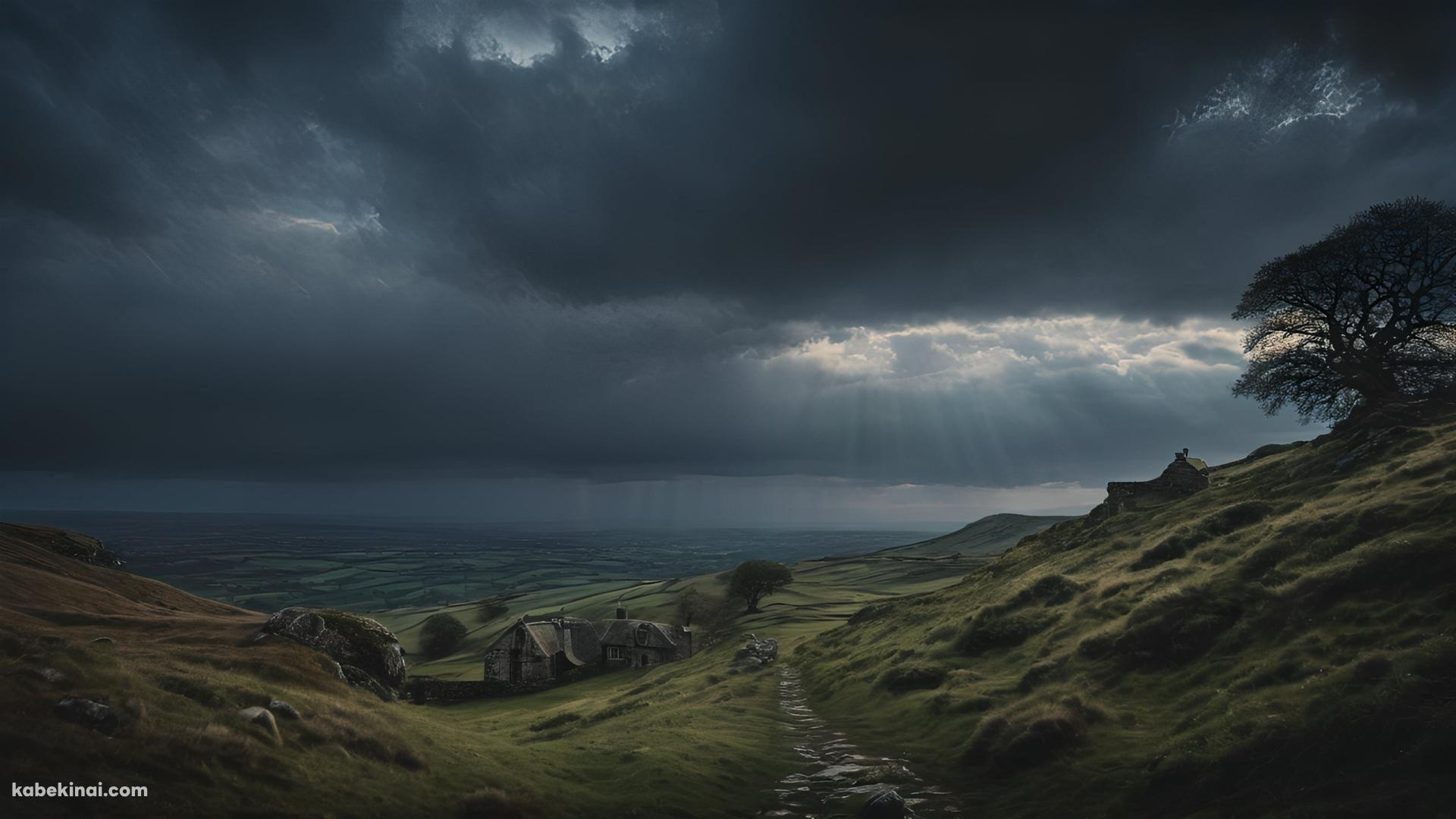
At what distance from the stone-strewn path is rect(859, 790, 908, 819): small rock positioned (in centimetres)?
70

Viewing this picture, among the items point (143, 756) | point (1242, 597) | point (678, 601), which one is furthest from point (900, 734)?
point (678, 601)

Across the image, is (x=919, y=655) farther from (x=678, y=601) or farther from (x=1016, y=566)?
(x=678, y=601)

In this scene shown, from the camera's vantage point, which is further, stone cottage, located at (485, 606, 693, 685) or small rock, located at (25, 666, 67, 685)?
stone cottage, located at (485, 606, 693, 685)

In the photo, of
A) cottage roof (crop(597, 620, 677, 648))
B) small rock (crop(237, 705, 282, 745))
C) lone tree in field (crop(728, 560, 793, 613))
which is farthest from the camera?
lone tree in field (crop(728, 560, 793, 613))

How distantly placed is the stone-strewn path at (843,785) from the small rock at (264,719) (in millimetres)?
13603

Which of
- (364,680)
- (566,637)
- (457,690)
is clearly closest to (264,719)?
(364,680)

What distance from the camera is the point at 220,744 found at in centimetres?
1415

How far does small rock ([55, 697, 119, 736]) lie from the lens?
13016mm

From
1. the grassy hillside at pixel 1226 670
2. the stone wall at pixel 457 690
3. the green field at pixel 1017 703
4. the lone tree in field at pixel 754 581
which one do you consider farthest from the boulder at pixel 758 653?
the lone tree in field at pixel 754 581

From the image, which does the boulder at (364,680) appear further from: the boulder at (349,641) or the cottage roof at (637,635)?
the cottage roof at (637,635)

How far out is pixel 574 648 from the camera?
91.9 meters

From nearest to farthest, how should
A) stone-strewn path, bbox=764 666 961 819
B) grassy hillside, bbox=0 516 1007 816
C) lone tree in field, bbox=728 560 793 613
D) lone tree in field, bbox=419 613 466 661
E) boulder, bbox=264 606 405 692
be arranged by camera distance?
grassy hillside, bbox=0 516 1007 816 → stone-strewn path, bbox=764 666 961 819 → boulder, bbox=264 606 405 692 → lone tree in field, bbox=728 560 793 613 → lone tree in field, bbox=419 613 466 661

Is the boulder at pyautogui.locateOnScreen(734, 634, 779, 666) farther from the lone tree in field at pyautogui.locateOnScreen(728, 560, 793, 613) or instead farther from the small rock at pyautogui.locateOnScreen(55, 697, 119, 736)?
the lone tree in field at pyautogui.locateOnScreen(728, 560, 793, 613)

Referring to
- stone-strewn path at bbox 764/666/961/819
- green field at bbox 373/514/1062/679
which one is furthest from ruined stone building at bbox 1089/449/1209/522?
stone-strewn path at bbox 764/666/961/819
